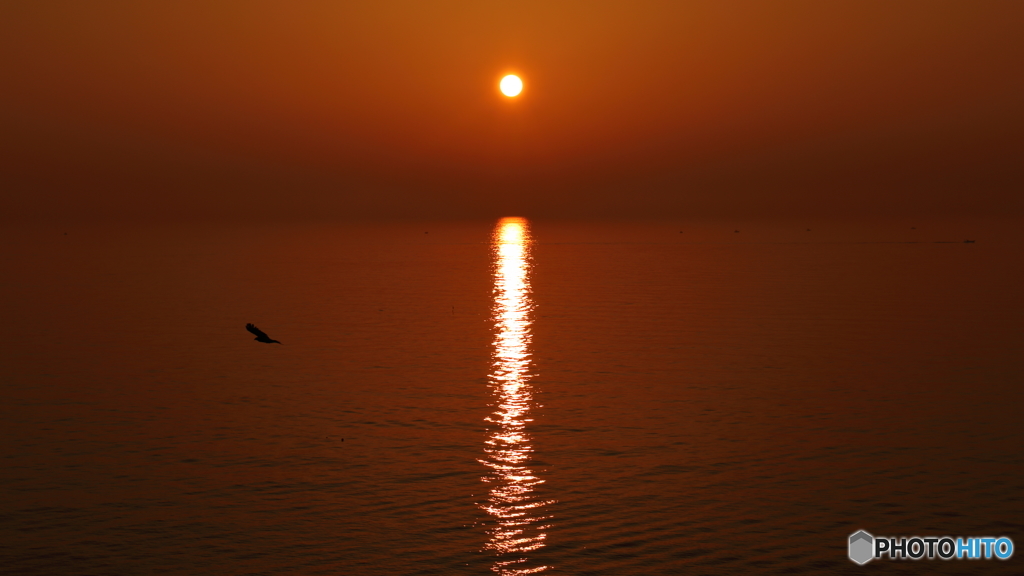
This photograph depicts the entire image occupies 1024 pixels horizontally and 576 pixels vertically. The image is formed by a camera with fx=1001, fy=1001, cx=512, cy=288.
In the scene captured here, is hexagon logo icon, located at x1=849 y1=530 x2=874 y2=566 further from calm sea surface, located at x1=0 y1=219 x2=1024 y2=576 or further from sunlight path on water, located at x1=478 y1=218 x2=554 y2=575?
sunlight path on water, located at x1=478 y1=218 x2=554 y2=575

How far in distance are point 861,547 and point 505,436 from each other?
39.4 feet

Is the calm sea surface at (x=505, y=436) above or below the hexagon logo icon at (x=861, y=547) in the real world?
above

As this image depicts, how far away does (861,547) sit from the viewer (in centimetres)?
2066

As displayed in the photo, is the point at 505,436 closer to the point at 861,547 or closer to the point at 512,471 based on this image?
the point at 512,471

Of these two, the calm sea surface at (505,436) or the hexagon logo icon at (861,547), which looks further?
the calm sea surface at (505,436)

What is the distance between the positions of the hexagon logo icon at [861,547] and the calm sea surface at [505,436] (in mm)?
255

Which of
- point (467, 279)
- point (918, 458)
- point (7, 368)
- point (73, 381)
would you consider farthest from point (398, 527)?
point (467, 279)

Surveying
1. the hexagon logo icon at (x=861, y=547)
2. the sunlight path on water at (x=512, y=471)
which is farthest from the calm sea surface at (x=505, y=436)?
the hexagon logo icon at (x=861, y=547)

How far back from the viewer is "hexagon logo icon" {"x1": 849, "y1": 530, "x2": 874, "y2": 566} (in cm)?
2014

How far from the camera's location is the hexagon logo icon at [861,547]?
66.1ft

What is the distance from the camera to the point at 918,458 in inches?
1084

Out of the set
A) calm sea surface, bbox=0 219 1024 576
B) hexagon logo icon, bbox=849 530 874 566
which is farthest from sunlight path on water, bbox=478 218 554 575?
hexagon logo icon, bbox=849 530 874 566

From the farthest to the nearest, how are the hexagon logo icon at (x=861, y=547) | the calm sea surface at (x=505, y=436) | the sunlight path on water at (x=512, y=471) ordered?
1. the calm sea surface at (x=505, y=436)
2. the sunlight path on water at (x=512, y=471)
3. the hexagon logo icon at (x=861, y=547)

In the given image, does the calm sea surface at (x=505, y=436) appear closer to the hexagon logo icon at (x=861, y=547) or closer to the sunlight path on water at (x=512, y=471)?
the sunlight path on water at (x=512, y=471)
